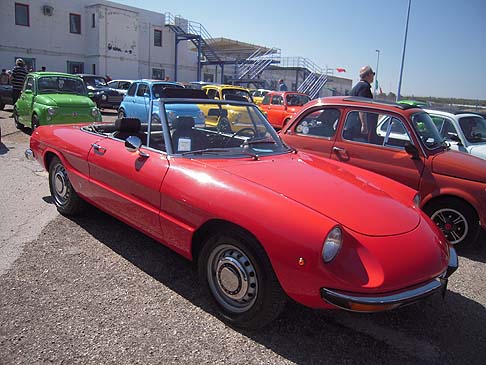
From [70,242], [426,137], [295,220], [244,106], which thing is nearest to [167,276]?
[70,242]

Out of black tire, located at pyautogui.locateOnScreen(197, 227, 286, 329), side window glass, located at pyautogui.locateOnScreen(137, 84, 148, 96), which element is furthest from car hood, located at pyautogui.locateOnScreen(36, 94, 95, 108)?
black tire, located at pyautogui.locateOnScreen(197, 227, 286, 329)

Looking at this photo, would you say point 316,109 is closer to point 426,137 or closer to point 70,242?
point 426,137

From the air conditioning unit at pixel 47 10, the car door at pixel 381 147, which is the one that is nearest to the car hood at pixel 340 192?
the car door at pixel 381 147

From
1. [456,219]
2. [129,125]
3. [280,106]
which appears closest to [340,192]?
[129,125]

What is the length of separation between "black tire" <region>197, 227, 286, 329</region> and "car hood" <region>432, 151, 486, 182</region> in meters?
3.06

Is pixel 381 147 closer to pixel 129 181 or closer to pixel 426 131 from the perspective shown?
pixel 426 131

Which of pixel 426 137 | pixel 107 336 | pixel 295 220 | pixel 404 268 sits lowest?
pixel 107 336

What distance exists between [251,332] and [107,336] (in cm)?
98

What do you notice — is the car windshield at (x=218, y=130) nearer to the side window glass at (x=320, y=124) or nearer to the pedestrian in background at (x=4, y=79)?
the side window glass at (x=320, y=124)

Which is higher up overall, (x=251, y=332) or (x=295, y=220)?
(x=295, y=220)

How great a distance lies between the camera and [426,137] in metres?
5.07

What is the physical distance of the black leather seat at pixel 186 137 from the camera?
3512 millimetres

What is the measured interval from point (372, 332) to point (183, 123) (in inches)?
91.2

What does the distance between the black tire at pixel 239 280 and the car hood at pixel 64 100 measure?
8605 mm
